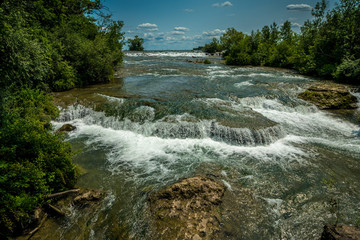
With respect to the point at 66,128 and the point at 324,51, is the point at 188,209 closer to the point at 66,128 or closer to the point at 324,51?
the point at 66,128

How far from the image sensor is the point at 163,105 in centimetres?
1297

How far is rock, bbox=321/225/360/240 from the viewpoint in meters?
3.19

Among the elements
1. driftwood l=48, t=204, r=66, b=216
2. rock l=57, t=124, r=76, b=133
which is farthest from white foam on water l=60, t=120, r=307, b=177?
driftwood l=48, t=204, r=66, b=216

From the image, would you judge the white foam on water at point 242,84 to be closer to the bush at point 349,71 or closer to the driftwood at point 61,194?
the bush at point 349,71

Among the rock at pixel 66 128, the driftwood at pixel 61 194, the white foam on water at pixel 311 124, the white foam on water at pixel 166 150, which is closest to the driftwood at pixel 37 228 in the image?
the driftwood at pixel 61 194

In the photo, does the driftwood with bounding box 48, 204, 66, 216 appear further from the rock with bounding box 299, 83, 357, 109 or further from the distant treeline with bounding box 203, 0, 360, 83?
the distant treeline with bounding box 203, 0, 360, 83

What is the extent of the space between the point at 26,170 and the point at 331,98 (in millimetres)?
18627

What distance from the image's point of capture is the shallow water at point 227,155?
5.06 meters

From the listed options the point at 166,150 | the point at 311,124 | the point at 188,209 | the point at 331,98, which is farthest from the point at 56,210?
the point at 331,98

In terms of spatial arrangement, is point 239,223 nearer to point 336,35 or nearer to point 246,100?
point 246,100

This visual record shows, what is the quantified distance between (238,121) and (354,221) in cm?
649

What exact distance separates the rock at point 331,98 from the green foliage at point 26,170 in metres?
16.7

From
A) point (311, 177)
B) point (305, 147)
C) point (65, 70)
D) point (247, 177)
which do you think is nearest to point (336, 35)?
point (305, 147)

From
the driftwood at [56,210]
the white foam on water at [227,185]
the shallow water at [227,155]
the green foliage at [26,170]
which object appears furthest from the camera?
the white foam on water at [227,185]
